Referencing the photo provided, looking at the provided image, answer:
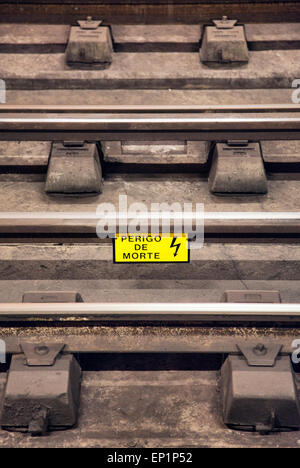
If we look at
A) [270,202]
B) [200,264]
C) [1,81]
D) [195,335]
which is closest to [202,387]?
[195,335]

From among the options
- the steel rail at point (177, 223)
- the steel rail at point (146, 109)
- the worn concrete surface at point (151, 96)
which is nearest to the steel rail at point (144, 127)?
the steel rail at point (146, 109)

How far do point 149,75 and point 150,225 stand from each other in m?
2.23

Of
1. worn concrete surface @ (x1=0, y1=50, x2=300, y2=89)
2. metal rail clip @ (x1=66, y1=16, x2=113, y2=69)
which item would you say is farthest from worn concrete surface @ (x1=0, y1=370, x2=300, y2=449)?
metal rail clip @ (x1=66, y1=16, x2=113, y2=69)

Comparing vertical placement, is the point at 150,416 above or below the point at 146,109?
below

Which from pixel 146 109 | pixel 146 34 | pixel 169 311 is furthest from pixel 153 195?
pixel 146 34

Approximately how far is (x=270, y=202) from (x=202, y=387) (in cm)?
170

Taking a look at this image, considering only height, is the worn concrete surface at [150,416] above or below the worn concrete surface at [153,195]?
below

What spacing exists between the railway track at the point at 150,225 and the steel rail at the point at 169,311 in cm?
1

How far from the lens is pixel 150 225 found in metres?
3.66

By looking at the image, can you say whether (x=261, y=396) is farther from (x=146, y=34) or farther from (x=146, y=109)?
(x=146, y=34)

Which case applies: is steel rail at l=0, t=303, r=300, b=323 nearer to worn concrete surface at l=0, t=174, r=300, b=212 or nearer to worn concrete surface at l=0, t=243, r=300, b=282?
worn concrete surface at l=0, t=243, r=300, b=282

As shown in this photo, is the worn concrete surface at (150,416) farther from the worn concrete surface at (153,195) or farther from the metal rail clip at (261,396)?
the worn concrete surface at (153,195)

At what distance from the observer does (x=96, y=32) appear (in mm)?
5480

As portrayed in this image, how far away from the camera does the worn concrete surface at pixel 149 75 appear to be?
5344mm
